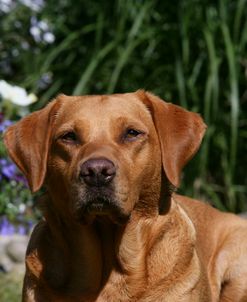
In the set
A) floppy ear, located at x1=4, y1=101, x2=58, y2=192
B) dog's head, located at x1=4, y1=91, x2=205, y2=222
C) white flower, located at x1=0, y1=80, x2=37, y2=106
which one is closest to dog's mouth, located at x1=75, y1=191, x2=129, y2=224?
dog's head, located at x1=4, y1=91, x2=205, y2=222

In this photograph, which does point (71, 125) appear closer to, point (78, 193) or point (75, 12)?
point (78, 193)

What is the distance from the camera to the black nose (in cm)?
446

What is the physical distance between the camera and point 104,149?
4.61 m

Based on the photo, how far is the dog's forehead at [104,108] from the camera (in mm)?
4938

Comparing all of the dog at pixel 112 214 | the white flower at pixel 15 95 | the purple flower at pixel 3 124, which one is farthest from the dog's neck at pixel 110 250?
the white flower at pixel 15 95

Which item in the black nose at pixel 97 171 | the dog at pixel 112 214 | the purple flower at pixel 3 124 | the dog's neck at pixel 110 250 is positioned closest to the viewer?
the black nose at pixel 97 171

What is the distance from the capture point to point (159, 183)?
5.01m

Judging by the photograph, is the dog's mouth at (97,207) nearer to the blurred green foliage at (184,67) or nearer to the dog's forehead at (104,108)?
the dog's forehead at (104,108)

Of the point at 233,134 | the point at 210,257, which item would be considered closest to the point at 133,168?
the point at 210,257

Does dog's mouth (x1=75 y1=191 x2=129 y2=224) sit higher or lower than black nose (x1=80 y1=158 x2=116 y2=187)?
lower

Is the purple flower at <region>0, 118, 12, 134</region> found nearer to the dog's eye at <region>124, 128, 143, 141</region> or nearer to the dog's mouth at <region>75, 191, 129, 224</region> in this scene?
the dog's eye at <region>124, 128, 143, 141</region>

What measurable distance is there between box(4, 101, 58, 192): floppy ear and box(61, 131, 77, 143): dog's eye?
16 cm

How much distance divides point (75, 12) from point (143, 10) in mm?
1254

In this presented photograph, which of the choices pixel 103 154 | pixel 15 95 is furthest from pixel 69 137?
pixel 15 95
